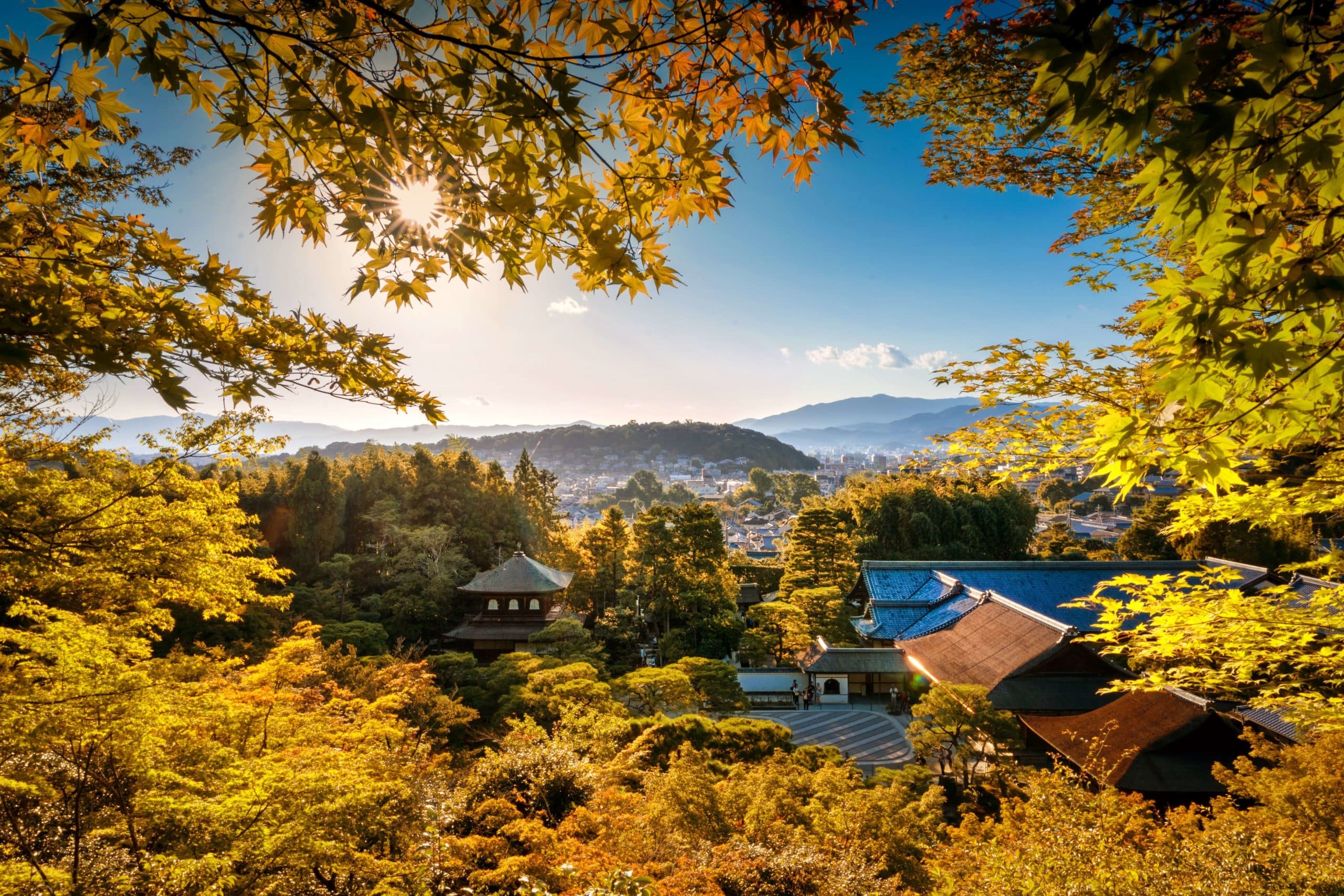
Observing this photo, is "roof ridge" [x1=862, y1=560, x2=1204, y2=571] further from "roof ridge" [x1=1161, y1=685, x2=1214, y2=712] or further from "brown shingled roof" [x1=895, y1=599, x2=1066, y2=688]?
"roof ridge" [x1=1161, y1=685, x2=1214, y2=712]

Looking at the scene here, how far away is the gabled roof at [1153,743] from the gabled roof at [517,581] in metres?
14.5

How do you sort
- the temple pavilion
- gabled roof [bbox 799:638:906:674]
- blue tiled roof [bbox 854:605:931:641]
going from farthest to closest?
blue tiled roof [bbox 854:605:931:641]
the temple pavilion
gabled roof [bbox 799:638:906:674]

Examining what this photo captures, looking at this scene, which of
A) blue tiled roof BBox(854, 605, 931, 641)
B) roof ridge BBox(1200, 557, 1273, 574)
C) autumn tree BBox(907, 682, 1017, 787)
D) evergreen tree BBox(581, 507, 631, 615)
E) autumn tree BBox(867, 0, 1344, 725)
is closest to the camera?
autumn tree BBox(867, 0, 1344, 725)

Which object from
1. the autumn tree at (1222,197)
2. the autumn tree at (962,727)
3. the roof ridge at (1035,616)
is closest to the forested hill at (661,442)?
the roof ridge at (1035,616)

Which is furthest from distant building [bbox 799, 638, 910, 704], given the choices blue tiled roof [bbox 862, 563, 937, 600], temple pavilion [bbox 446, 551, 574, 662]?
temple pavilion [bbox 446, 551, 574, 662]

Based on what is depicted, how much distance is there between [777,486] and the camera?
9669 centimetres

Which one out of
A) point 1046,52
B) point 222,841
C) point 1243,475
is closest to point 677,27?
point 1046,52

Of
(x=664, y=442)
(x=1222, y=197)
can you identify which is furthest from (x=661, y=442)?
(x=1222, y=197)

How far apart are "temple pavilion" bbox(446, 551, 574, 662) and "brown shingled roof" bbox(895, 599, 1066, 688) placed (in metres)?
12.2

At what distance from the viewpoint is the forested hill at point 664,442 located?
514ft

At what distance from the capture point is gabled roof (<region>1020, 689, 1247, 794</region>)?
8.63 metres

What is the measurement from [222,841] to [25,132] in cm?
455

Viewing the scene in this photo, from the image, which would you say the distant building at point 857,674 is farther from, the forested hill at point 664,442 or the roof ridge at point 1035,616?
the forested hill at point 664,442

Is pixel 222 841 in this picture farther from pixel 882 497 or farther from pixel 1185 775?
pixel 882 497
